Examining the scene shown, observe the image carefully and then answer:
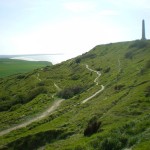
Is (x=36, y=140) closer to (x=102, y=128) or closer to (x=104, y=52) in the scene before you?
(x=102, y=128)

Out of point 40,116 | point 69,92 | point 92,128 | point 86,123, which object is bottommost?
point 40,116

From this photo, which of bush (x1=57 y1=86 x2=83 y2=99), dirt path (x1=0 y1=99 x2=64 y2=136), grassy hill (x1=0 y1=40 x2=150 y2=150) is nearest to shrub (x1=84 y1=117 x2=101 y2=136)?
grassy hill (x1=0 y1=40 x2=150 y2=150)

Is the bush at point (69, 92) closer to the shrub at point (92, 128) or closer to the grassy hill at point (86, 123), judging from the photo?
the grassy hill at point (86, 123)

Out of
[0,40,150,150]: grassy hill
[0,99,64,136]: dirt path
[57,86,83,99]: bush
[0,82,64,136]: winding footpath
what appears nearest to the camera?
[0,40,150,150]: grassy hill

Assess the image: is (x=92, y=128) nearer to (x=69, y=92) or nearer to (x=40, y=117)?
(x=40, y=117)

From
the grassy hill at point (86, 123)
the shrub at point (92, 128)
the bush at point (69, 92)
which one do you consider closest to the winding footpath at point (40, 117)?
the grassy hill at point (86, 123)

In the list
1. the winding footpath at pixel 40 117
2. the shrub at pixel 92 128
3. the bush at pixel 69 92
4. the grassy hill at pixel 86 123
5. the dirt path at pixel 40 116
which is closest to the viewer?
the grassy hill at pixel 86 123

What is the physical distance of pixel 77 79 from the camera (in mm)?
117750

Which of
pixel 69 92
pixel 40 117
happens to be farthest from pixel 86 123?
pixel 69 92

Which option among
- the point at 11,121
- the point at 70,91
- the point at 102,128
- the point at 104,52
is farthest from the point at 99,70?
the point at 102,128

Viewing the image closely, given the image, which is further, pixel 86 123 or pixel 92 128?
pixel 86 123

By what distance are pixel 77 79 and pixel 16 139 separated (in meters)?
68.8

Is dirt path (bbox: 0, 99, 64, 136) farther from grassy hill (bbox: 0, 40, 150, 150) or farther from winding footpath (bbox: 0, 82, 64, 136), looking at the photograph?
grassy hill (bbox: 0, 40, 150, 150)

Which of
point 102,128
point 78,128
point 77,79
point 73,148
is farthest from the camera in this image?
point 77,79
